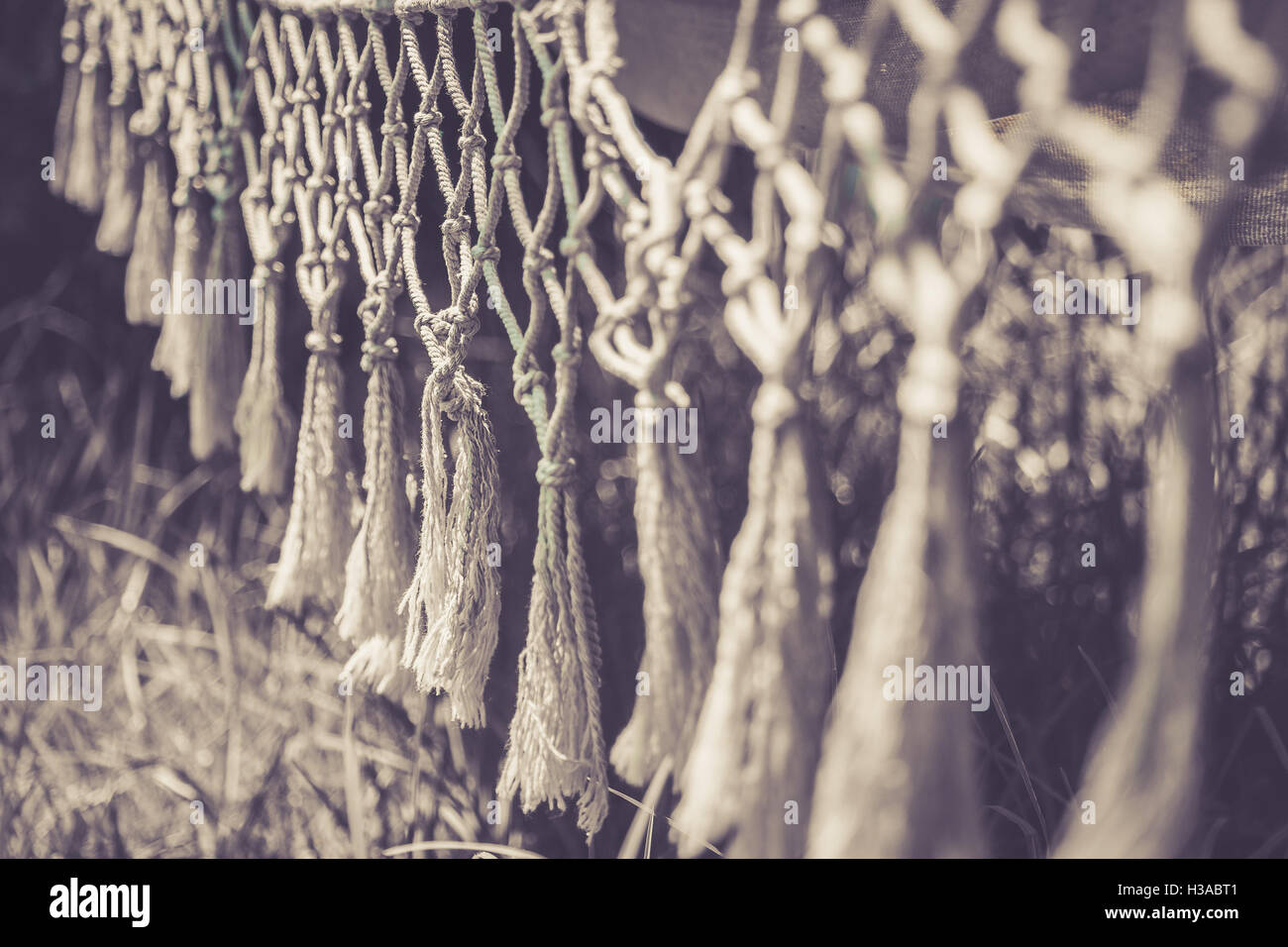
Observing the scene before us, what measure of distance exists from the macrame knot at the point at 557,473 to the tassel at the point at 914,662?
175 mm

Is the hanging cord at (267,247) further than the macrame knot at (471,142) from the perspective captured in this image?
Yes

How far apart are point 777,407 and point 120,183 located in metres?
0.59

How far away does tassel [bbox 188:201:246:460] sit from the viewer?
2.05 feet

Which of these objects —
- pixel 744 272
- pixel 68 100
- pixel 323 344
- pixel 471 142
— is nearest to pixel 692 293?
pixel 744 272

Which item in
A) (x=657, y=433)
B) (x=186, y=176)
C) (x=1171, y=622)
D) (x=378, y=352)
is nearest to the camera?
(x=1171, y=622)

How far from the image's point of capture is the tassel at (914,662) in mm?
302

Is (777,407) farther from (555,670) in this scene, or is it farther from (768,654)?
(555,670)

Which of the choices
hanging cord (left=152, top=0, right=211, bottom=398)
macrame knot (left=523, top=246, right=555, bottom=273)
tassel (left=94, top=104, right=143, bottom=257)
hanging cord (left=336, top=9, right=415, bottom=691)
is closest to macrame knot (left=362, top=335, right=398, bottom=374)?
hanging cord (left=336, top=9, right=415, bottom=691)

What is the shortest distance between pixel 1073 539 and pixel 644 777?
571 millimetres

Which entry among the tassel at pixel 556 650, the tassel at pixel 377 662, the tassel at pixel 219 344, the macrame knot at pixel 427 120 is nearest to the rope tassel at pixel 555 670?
the tassel at pixel 556 650

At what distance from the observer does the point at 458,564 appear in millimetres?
474

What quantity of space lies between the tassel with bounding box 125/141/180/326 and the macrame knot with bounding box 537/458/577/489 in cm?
40

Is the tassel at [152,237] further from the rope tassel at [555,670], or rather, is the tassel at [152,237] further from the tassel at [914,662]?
the tassel at [914,662]

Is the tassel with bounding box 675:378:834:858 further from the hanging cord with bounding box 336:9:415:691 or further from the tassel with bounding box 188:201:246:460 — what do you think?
the tassel with bounding box 188:201:246:460
